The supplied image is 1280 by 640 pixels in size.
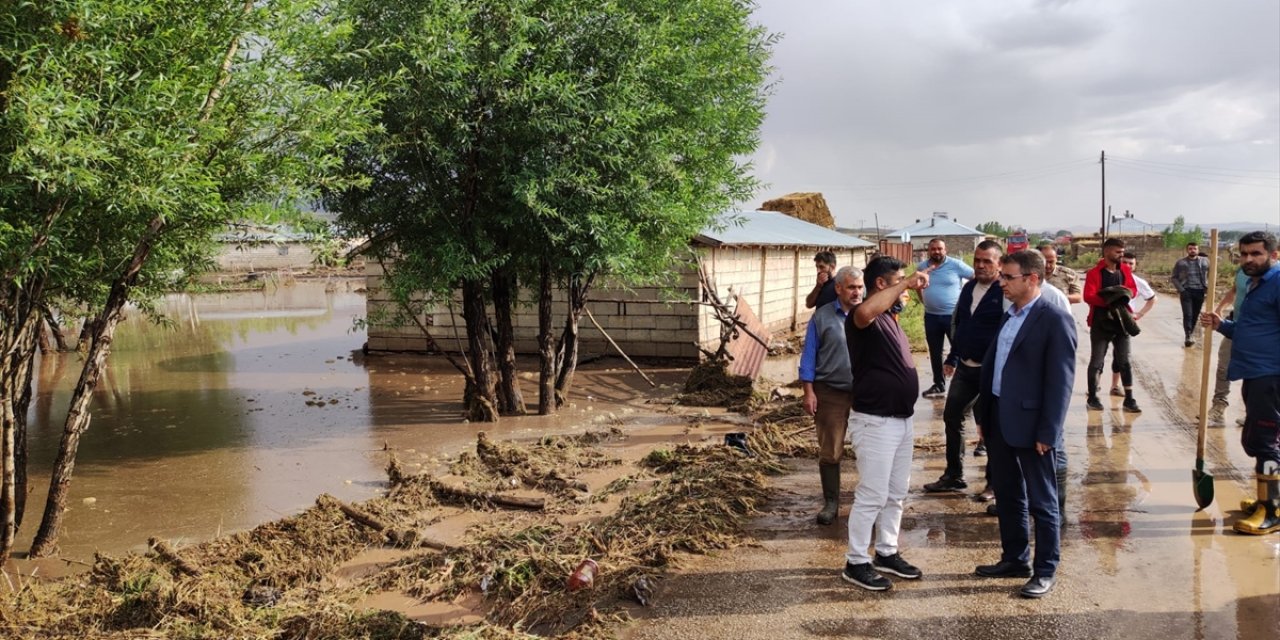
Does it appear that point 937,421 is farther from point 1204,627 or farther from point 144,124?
point 144,124

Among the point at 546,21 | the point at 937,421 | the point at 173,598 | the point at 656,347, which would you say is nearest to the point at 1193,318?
the point at 937,421

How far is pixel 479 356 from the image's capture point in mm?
11109

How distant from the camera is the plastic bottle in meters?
4.83

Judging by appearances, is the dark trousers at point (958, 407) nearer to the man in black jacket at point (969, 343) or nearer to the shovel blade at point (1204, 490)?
the man in black jacket at point (969, 343)

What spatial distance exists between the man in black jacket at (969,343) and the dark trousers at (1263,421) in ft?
5.58

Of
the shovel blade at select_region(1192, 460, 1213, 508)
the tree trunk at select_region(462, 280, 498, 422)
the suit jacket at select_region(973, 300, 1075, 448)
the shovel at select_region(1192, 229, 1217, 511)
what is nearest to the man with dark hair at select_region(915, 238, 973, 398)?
the shovel at select_region(1192, 229, 1217, 511)

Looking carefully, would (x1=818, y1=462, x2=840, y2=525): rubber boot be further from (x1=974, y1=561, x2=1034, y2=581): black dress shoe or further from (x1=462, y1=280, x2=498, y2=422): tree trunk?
(x1=462, y1=280, x2=498, y2=422): tree trunk

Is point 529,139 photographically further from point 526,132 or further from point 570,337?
point 570,337

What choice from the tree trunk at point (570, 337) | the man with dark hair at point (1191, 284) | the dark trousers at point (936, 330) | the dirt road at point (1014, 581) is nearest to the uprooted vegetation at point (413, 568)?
the dirt road at point (1014, 581)

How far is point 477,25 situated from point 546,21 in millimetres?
884

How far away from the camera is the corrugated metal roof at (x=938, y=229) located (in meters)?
60.4

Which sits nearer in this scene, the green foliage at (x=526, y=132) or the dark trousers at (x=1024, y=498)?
the dark trousers at (x=1024, y=498)

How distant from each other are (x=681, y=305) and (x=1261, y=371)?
10338 millimetres

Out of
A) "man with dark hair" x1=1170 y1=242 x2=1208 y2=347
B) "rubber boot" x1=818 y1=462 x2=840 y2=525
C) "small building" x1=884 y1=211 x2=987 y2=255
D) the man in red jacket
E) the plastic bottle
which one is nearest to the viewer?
the plastic bottle
